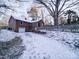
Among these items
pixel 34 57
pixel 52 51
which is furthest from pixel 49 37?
pixel 34 57

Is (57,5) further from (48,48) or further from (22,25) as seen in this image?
(48,48)

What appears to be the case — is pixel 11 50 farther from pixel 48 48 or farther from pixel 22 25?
pixel 22 25

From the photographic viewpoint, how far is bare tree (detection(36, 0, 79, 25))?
30.4 feet

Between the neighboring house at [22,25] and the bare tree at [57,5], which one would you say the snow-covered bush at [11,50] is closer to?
the neighboring house at [22,25]

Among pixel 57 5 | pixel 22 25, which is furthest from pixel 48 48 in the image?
pixel 57 5

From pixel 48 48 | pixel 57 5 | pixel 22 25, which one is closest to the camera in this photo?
pixel 48 48

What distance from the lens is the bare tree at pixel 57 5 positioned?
926cm

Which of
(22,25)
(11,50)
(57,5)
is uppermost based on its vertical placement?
(57,5)

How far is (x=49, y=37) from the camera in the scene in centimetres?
568

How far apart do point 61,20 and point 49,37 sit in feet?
19.7

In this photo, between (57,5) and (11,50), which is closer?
(11,50)

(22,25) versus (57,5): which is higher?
(57,5)

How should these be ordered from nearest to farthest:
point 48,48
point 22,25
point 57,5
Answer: point 48,48, point 22,25, point 57,5

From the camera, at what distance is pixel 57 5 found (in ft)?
29.8
